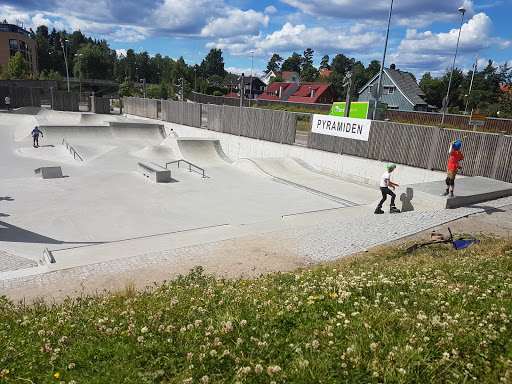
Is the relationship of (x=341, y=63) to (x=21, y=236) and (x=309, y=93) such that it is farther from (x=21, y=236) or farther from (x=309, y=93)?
(x=21, y=236)

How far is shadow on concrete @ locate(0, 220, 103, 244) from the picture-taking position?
9.38 m

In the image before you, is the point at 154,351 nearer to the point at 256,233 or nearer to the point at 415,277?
the point at 415,277

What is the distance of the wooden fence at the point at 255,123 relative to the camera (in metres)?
21.6

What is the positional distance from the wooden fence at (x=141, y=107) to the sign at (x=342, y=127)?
22312 millimetres

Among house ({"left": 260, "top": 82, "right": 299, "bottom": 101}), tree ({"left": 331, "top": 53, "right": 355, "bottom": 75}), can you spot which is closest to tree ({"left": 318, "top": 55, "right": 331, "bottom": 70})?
tree ({"left": 331, "top": 53, "right": 355, "bottom": 75})

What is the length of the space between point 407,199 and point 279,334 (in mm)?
9352

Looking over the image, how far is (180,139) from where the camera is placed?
76.8ft

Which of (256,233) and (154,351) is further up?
(154,351)

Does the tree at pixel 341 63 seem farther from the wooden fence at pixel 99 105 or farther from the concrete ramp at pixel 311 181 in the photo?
the concrete ramp at pixel 311 181

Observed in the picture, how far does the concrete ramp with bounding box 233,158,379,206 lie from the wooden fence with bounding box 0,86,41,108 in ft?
102

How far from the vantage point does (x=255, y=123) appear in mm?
23656

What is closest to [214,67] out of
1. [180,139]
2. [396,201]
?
[180,139]

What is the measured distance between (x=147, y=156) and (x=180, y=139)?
243cm

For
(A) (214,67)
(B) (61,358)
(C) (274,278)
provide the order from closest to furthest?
(B) (61,358)
(C) (274,278)
(A) (214,67)
